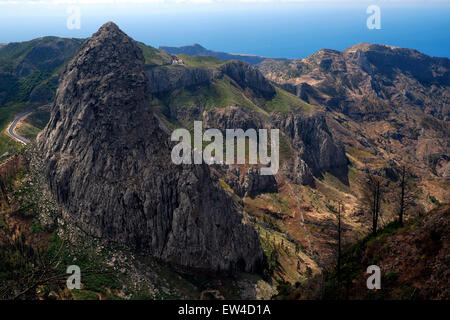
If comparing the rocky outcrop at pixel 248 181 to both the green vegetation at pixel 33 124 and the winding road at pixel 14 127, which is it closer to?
the green vegetation at pixel 33 124

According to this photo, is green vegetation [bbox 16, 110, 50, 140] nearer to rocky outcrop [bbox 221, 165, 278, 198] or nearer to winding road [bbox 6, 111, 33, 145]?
winding road [bbox 6, 111, 33, 145]

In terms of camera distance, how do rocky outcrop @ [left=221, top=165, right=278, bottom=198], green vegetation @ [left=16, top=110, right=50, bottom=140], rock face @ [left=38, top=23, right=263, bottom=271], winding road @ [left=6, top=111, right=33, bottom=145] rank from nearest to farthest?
rock face @ [left=38, top=23, right=263, bottom=271] → winding road @ [left=6, top=111, right=33, bottom=145] → green vegetation @ [left=16, top=110, right=50, bottom=140] → rocky outcrop @ [left=221, top=165, right=278, bottom=198]

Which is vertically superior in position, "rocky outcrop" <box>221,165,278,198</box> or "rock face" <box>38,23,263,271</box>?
"rock face" <box>38,23,263,271</box>

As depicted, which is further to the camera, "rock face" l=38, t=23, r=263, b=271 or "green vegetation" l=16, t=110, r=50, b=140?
"green vegetation" l=16, t=110, r=50, b=140

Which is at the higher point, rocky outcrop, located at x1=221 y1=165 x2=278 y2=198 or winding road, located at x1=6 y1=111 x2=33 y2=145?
winding road, located at x1=6 y1=111 x2=33 y2=145

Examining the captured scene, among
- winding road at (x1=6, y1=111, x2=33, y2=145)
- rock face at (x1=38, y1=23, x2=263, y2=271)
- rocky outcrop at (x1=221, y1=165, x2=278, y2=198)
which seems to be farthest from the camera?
rocky outcrop at (x1=221, y1=165, x2=278, y2=198)

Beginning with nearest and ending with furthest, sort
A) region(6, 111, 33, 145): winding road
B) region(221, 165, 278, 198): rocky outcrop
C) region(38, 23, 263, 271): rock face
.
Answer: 1. region(38, 23, 263, 271): rock face
2. region(6, 111, 33, 145): winding road
3. region(221, 165, 278, 198): rocky outcrop

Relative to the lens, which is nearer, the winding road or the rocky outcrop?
the winding road

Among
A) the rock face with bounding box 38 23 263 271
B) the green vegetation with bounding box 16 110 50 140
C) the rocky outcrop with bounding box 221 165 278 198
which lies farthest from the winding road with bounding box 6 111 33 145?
the rocky outcrop with bounding box 221 165 278 198
